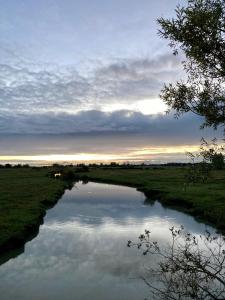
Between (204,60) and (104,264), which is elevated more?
(204,60)

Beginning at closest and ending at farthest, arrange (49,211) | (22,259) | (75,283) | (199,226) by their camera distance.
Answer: (75,283) < (22,259) < (199,226) < (49,211)

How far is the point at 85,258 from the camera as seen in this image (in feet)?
94.8

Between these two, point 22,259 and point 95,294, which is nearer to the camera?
point 95,294

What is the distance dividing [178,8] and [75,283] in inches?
620

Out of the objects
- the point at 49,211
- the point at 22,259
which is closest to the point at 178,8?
the point at 22,259

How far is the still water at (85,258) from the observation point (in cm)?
2206

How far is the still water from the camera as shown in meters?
22.1

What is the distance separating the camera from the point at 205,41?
53.7ft

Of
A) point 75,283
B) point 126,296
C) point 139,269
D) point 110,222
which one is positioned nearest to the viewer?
point 126,296

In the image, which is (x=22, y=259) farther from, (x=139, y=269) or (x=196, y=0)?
(x=196, y=0)

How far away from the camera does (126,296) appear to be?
69.4 ft

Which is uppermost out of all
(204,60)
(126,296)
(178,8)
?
(178,8)

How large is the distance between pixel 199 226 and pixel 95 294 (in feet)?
68.2

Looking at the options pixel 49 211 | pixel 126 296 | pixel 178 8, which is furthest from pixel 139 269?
pixel 49 211
